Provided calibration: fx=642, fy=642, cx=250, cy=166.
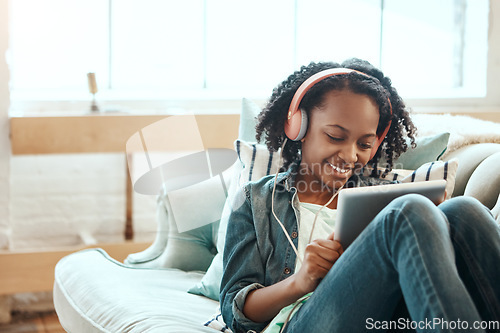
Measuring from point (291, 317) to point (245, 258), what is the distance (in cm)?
17

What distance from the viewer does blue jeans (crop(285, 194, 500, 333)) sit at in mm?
912

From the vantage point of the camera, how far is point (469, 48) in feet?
9.71

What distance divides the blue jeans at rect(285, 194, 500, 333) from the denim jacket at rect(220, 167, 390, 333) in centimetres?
18

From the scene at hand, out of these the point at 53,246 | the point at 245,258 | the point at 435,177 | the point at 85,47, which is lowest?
the point at 53,246

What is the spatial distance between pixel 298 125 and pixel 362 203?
355mm

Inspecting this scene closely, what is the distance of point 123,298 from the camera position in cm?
151

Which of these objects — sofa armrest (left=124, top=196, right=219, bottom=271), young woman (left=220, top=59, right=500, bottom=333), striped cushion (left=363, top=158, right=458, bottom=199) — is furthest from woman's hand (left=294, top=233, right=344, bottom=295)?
sofa armrest (left=124, top=196, right=219, bottom=271)

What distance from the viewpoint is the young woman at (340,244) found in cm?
95

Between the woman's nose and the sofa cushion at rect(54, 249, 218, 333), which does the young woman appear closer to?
the woman's nose

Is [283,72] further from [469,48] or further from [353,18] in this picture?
[469,48]

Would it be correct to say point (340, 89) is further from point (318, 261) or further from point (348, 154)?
point (318, 261)

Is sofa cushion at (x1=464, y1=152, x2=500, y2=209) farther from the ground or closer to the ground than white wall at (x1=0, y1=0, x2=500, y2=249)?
farther from the ground

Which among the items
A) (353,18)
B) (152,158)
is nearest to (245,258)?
(152,158)

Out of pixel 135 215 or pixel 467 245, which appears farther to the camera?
pixel 135 215
